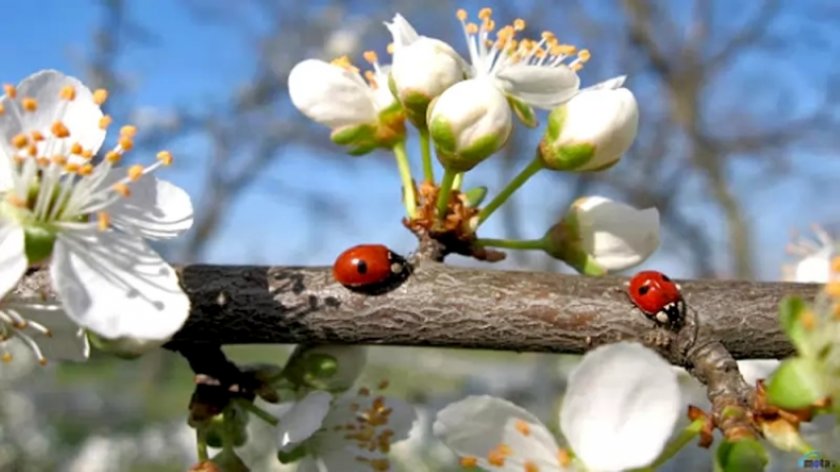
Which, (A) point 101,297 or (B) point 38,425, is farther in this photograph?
(B) point 38,425

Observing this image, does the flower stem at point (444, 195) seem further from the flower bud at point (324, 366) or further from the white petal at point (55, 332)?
the white petal at point (55, 332)

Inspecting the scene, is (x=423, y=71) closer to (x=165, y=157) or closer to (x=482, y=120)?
(x=482, y=120)

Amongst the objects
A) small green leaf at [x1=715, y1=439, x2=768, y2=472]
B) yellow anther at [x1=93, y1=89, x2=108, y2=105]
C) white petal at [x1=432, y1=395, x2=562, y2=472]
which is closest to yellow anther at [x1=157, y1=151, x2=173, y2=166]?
yellow anther at [x1=93, y1=89, x2=108, y2=105]

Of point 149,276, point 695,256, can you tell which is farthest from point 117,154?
point 695,256

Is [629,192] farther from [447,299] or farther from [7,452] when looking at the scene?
[447,299]

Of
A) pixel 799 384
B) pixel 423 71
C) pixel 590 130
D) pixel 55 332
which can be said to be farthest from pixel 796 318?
pixel 55 332

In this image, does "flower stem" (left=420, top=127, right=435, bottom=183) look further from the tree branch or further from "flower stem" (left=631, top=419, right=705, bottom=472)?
"flower stem" (left=631, top=419, right=705, bottom=472)
